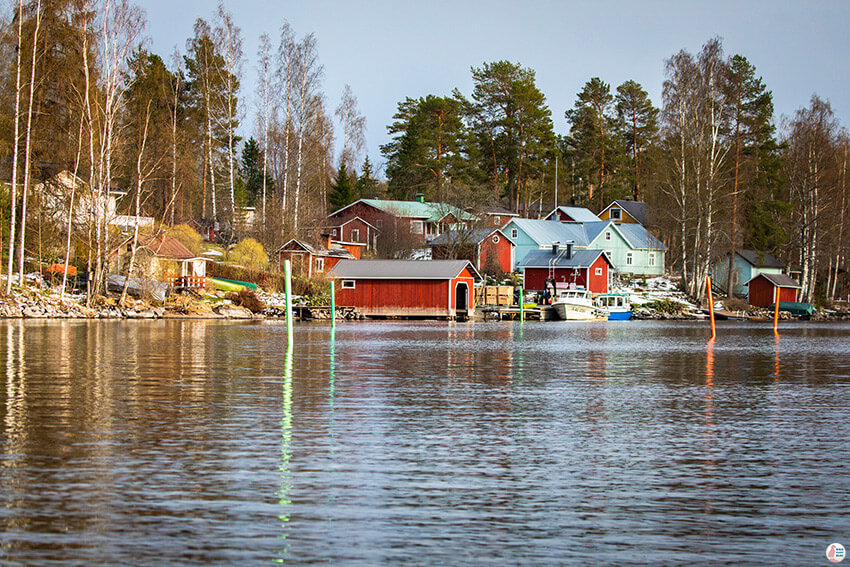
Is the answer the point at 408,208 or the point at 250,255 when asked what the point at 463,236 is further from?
the point at 250,255

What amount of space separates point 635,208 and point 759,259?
18.3 m

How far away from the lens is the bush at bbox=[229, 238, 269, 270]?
65.6 m

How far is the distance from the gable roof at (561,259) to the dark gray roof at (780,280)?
1398cm

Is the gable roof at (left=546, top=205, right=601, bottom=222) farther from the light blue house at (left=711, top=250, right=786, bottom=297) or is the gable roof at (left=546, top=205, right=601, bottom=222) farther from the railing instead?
the railing

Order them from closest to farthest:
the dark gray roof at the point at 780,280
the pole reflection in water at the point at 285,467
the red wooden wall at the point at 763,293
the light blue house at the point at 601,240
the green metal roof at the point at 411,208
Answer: the pole reflection in water at the point at 285,467, the dark gray roof at the point at 780,280, the red wooden wall at the point at 763,293, the light blue house at the point at 601,240, the green metal roof at the point at 411,208

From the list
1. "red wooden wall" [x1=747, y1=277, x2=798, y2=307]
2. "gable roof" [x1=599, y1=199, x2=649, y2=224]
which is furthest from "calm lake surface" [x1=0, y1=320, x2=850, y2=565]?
"gable roof" [x1=599, y1=199, x2=649, y2=224]

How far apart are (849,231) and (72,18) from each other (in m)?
64.7

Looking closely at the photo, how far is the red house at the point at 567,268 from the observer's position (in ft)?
253

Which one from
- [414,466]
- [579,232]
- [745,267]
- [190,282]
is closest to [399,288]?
[190,282]

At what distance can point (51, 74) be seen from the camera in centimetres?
5006

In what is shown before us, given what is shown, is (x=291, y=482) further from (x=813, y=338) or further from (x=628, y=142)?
(x=628, y=142)

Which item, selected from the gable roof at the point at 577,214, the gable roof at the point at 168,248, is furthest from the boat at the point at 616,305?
the gable roof at the point at 168,248

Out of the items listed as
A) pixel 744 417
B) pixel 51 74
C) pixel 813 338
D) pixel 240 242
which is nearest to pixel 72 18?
pixel 51 74

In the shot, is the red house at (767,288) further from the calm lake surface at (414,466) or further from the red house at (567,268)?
the calm lake surface at (414,466)
